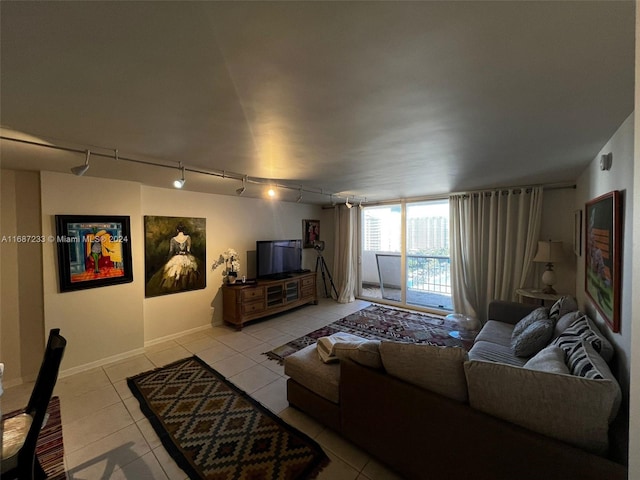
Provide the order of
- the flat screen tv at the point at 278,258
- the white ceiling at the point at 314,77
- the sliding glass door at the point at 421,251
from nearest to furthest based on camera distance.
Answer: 1. the white ceiling at the point at 314,77
2. the flat screen tv at the point at 278,258
3. the sliding glass door at the point at 421,251

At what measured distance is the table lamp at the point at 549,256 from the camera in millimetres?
3188

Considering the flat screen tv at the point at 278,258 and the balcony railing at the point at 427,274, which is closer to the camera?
the flat screen tv at the point at 278,258

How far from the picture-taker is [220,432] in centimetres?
196

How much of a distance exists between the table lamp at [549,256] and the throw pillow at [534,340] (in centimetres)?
135

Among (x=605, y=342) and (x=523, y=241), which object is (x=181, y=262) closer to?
(x=605, y=342)

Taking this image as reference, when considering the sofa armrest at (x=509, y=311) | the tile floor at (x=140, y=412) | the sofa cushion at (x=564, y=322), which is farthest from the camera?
the sofa armrest at (x=509, y=311)

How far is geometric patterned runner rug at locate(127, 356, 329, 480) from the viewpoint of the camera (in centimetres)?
165

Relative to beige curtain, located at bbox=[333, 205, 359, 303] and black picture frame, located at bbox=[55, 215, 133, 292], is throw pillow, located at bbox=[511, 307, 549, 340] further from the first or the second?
black picture frame, located at bbox=[55, 215, 133, 292]

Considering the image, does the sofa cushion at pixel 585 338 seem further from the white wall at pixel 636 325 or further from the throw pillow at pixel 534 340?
the white wall at pixel 636 325

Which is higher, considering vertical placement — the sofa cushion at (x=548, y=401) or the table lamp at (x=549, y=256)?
the table lamp at (x=549, y=256)

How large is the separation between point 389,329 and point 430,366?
264 cm

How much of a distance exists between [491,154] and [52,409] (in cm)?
458

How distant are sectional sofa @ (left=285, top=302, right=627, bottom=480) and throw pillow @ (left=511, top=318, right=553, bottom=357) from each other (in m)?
0.18

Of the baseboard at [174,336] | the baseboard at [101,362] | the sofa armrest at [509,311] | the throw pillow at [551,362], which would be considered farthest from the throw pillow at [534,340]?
the baseboard at [101,362]
